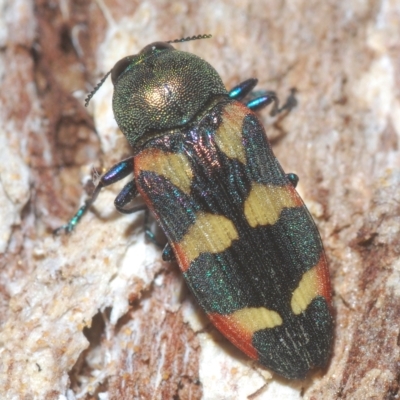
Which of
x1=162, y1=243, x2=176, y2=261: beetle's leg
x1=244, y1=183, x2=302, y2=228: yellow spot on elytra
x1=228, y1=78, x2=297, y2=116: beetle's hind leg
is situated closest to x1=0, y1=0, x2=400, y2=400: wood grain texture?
x1=162, y1=243, x2=176, y2=261: beetle's leg

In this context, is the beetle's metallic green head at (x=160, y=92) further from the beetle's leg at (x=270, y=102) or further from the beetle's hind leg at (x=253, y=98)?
the beetle's leg at (x=270, y=102)

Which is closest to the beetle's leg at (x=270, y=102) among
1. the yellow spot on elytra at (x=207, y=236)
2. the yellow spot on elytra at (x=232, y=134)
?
the yellow spot on elytra at (x=232, y=134)

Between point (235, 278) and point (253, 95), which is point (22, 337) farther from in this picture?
point (253, 95)

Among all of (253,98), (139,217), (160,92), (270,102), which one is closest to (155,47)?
(160,92)

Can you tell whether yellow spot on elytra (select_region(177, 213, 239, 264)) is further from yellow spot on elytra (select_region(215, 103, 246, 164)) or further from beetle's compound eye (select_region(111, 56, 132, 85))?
beetle's compound eye (select_region(111, 56, 132, 85))

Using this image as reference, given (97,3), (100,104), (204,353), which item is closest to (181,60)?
(100,104)

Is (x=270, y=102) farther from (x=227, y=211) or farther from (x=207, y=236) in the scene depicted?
(x=207, y=236)
